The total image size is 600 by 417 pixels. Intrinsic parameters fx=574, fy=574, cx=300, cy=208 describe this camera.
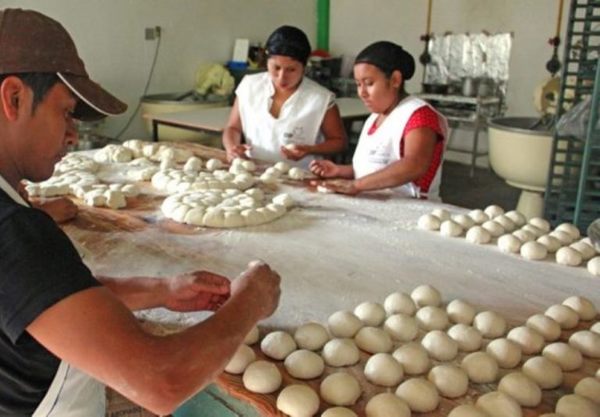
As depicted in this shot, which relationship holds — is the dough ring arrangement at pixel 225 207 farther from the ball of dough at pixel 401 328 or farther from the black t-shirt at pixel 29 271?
the black t-shirt at pixel 29 271

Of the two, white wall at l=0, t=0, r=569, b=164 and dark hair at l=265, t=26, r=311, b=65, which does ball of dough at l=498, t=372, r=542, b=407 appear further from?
white wall at l=0, t=0, r=569, b=164

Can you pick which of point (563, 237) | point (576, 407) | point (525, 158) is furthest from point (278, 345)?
point (525, 158)

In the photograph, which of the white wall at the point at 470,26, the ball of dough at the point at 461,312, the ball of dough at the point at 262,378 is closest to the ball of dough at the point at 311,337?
the ball of dough at the point at 262,378

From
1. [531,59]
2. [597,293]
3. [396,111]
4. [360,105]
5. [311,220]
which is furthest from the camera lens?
A: [531,59]

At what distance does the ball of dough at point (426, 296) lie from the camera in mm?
1471

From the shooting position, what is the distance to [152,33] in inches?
Result: 233

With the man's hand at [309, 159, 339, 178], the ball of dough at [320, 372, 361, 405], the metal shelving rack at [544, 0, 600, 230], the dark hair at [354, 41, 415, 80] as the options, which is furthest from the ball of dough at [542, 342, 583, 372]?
the metal shelving rack at [544, 0, 600, 230]

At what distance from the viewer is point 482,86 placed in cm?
602

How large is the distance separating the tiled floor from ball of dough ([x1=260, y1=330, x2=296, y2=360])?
4.12m

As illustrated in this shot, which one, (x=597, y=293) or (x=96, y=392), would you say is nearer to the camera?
(x=96, y=392)

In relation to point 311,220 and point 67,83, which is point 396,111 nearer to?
point 311,220

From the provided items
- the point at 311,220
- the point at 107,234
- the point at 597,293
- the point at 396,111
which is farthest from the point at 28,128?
the point at 396,111

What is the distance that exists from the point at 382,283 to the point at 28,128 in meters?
1.03

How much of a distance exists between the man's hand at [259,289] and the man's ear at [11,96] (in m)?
0.48
